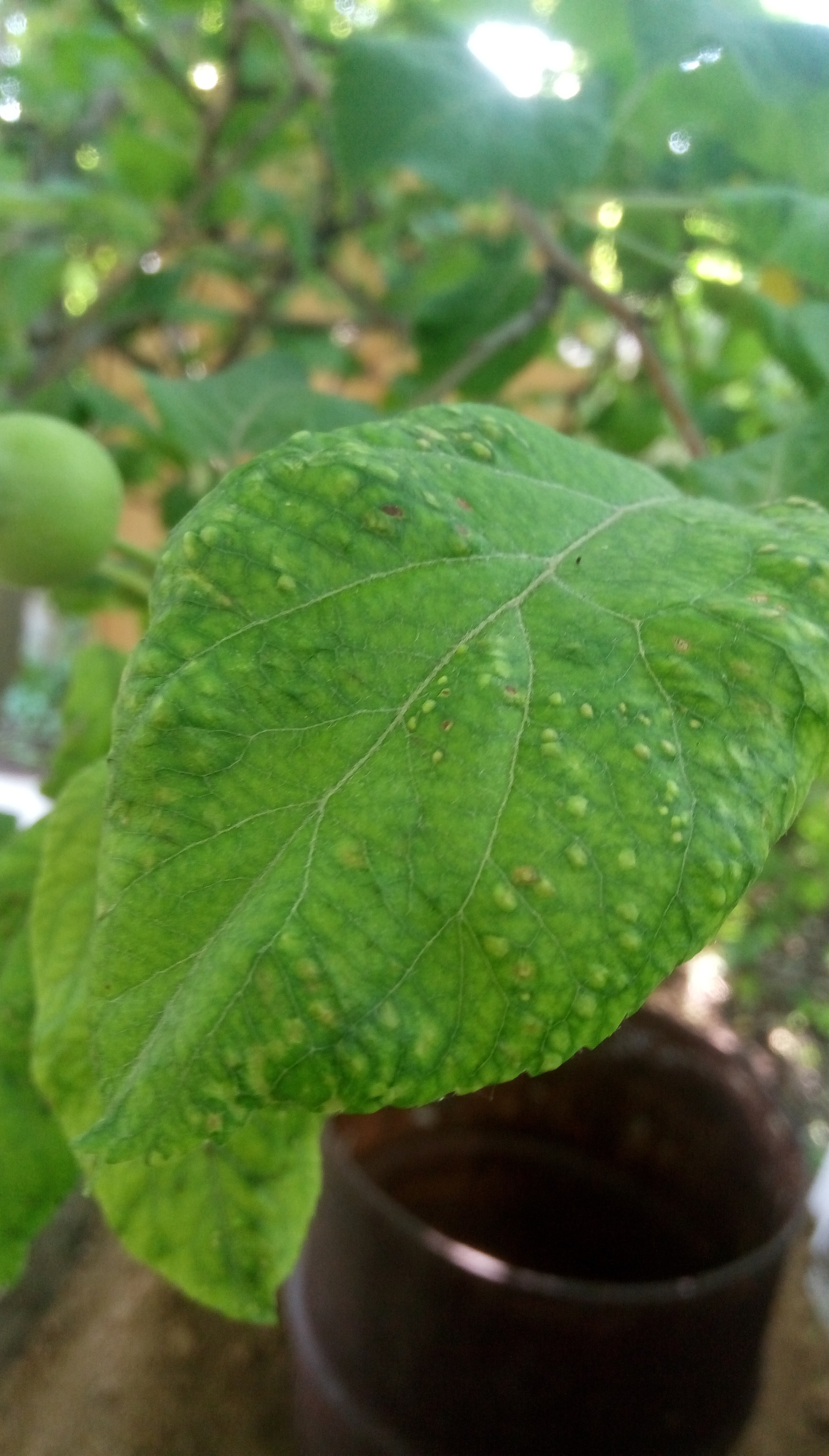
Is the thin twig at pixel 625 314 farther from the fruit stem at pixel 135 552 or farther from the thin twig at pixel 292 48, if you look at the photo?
the fruit stem at pixel 135 552

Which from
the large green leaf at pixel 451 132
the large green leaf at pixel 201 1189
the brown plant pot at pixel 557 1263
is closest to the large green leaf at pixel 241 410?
the large green leaf at pixel 451 132

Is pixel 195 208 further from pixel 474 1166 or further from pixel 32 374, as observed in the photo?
pixel 474 1166

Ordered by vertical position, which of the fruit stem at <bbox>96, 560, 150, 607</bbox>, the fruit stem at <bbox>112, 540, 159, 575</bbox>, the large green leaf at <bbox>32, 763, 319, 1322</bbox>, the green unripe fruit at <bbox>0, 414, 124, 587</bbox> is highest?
the green unripe fruit at <bbox>0, 414, 124, 587</bbox>

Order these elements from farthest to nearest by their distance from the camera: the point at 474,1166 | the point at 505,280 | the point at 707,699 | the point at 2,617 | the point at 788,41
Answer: the point at 2,617 → the point at 474,1166 → the point at 505,280 → the point at 788,41 → the point at 707,699

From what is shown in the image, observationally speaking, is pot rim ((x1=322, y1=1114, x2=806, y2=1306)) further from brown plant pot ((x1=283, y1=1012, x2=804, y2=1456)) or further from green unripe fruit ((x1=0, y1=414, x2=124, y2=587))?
green unripe fruit ((x1=0, y1=414, x2=124, y2=587))

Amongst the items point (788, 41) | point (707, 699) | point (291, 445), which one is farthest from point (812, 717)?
point (788, 41)

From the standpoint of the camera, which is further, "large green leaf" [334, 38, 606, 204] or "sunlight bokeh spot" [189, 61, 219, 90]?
"sunlight bokeh spot" [189, 61, 219, 90]

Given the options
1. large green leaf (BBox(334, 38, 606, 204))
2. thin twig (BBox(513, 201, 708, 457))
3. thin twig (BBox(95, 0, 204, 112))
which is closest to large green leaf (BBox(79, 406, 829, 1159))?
thin twig (BBox(513, 201, 708, 457))
